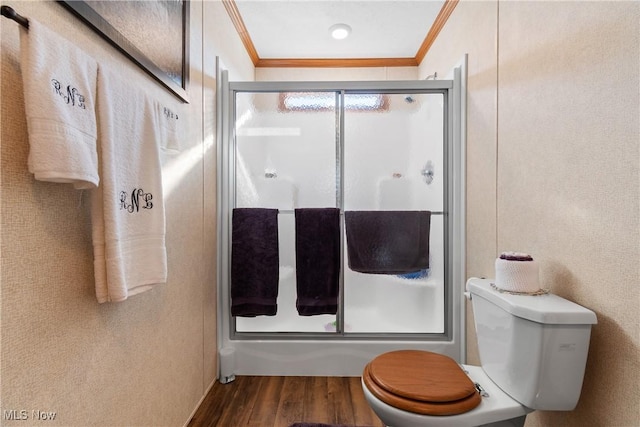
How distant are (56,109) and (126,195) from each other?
27 centimetres

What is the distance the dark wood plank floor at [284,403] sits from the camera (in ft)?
4.84

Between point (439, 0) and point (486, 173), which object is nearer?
point (486, 173)

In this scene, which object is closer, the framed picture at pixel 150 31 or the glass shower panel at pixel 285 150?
the framed picture at pixel 150 31

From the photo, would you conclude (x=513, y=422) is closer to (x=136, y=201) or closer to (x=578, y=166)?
(x=578, y=166)

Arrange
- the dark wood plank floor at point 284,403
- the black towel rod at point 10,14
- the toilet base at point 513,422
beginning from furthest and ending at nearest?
the dark wood plank floor at point 284,403
the toilet base at point 513,422
the black towel rod at point 10,14

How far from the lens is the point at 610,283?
832 mm

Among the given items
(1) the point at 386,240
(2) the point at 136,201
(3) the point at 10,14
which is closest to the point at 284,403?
(1) the point at 386,240

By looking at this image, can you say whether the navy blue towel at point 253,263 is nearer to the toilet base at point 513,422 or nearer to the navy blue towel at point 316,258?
the navy blue towel at point 316,258

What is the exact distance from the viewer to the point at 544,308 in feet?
2.93

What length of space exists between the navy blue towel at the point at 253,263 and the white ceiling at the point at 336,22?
140cm

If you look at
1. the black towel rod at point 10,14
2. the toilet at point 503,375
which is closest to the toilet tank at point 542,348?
the toilet at point 503,375

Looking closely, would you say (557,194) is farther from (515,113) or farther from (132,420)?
(132,420)

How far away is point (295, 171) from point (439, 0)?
4.78 feet

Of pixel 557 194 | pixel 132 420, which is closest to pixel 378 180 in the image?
pixel 557 194
